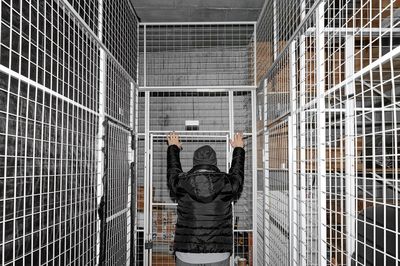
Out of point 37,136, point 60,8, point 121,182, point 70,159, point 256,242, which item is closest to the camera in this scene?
point 37,136

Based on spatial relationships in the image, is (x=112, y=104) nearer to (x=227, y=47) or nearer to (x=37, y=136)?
(x=37, y=136)

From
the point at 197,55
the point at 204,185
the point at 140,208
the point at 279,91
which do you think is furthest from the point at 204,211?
the point at 197,55

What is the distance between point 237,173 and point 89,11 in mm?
1777

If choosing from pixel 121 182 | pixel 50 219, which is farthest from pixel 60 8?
pixel 121 182

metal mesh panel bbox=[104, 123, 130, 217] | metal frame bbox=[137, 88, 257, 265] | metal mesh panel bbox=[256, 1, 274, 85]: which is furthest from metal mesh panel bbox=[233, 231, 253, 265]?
metal mesh panel bbox=[256, 1, 274, 85]

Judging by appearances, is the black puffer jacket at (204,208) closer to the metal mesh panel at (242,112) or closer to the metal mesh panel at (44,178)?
the metal mesh panel at (44,178)

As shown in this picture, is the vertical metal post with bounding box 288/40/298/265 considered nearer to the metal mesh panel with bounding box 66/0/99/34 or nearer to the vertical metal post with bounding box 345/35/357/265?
the vertical metal post with bounding box 345/35/357/265

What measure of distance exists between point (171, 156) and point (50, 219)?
58.2 inches

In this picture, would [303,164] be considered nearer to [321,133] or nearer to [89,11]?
[321,133]

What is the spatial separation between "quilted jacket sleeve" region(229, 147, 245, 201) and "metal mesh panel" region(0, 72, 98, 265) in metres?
1.17

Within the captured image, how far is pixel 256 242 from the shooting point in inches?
172

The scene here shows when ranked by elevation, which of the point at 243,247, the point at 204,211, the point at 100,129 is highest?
the point at 100,129

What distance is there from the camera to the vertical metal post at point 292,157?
255 cm

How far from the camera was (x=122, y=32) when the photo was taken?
3.69 m
